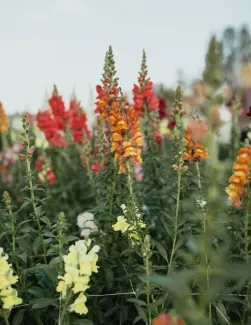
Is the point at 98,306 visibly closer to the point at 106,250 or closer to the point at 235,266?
the point at 106,250

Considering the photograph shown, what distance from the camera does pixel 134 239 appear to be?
2.73m

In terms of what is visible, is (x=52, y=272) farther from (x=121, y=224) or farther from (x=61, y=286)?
(x=121, y=224)

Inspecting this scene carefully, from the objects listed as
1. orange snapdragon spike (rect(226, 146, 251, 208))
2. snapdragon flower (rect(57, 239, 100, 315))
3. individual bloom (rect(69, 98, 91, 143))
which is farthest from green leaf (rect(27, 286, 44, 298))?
individual bloom (rect(69, 98, 91, 143))

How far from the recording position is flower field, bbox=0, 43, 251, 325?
1003mm

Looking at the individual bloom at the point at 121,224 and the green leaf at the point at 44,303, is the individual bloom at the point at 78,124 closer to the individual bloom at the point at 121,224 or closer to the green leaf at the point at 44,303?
the individual bloom at the point at 121,224

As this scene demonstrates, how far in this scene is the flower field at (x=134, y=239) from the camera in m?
1.00

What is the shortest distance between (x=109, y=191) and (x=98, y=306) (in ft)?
2.61

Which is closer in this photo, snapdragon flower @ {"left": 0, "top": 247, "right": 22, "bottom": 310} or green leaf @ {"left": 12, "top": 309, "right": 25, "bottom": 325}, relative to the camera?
snapdragon flower @ {"left": 0, "top": 247, "right": 22, "bottom": 310}

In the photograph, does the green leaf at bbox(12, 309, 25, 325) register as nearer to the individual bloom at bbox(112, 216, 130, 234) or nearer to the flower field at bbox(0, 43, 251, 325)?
the flower field at bbox(0, 43, 251, 325)

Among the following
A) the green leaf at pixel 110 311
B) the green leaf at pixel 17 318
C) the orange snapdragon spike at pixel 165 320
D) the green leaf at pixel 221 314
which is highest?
the orange snapdragon spike at pixel 165 320

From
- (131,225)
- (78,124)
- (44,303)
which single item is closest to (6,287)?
(44,303)

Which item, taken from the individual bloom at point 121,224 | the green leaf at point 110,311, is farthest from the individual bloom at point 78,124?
the green leaf at point 110,311

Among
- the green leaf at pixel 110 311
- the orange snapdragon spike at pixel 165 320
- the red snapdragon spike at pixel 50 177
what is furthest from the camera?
the red snapdragon spike at pixel 50 177

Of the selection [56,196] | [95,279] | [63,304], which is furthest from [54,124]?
[63,304]
